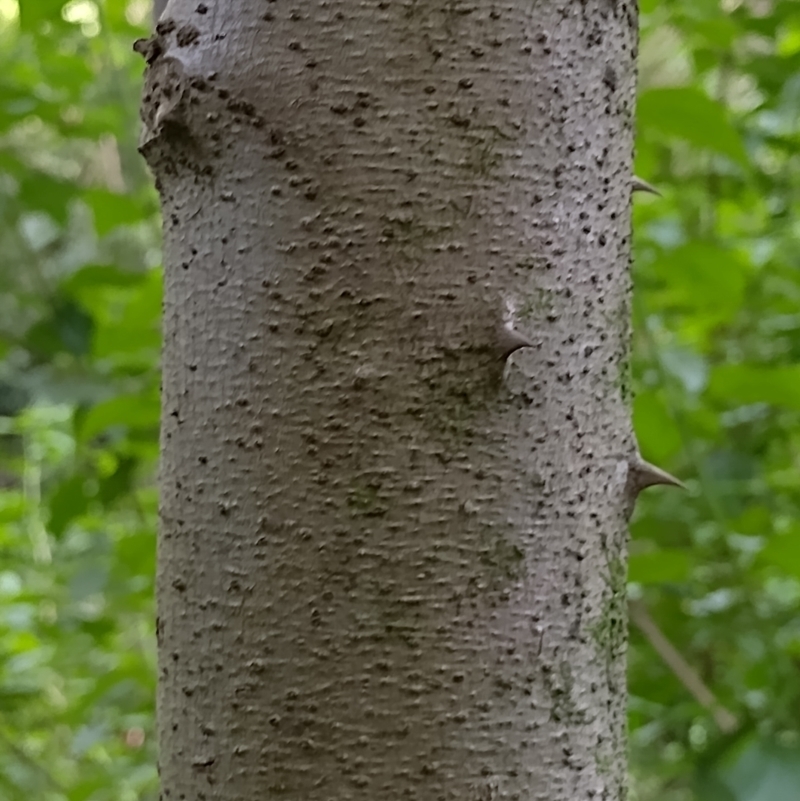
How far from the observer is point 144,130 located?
30 cm

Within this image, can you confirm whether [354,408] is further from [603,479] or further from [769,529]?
[769,529]

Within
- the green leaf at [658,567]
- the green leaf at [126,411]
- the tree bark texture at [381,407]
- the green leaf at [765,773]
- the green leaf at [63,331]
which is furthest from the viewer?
the green leaf at [63,331]

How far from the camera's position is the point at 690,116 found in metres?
0.62

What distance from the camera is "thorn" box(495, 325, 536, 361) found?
0.85 feet

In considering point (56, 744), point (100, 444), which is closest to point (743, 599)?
point (100, 444)

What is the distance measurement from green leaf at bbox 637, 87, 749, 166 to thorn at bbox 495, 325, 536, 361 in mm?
436

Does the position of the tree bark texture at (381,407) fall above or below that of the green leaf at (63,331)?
above

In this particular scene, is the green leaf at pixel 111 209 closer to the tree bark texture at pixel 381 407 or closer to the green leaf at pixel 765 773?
the tree bark texture at pixel 381 407

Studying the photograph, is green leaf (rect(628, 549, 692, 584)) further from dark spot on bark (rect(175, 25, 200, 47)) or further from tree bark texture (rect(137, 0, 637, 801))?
dark spot on bark (rect(175, 25, 200, 47))

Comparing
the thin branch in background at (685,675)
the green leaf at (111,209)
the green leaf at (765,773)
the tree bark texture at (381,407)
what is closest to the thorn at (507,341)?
the tree bark texture at (381,407)

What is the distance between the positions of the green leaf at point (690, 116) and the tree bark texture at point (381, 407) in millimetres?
376

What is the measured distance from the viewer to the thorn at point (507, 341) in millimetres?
259

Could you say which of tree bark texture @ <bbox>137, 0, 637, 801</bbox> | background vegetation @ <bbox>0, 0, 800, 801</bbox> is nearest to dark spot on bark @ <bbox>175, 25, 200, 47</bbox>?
tree bark texture @ <bbox>137, 0, 637, 801</bbox>

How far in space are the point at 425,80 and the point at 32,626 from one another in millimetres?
1069
